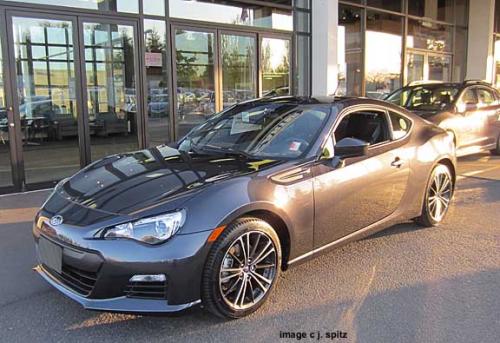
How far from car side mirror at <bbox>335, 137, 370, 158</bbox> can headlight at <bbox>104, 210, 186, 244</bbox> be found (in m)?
1.65

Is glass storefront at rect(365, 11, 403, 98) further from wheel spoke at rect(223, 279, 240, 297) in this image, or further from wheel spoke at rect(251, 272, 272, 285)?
wheel spoke at rect(223, 279, 240, 297)

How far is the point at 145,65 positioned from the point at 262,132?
516 cm

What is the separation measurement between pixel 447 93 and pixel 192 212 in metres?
7.99

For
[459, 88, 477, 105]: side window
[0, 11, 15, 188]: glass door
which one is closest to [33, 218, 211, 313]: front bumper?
[0, 11, 15, 188]: glass door

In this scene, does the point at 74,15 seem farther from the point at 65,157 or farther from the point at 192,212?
the point at 192,212

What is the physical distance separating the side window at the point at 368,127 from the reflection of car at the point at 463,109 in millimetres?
4478

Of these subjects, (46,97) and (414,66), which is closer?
(46,97)

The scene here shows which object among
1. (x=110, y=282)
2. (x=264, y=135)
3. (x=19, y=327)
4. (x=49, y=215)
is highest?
(x=264, y=135)

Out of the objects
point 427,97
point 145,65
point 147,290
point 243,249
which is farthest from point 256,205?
point 427,97

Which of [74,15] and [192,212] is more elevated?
[74,15]

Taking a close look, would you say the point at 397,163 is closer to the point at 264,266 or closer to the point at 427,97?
the point at 264,266

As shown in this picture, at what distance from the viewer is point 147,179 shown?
3.67 metres

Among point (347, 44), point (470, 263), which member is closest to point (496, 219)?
point (470, 263)

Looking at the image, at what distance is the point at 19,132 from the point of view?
7.56 metres
